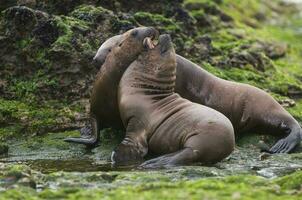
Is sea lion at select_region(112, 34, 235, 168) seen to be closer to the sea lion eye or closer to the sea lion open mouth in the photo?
the sea lion open mouth

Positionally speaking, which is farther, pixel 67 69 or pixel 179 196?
pixel 67 69

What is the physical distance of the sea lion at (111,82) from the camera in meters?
9.50

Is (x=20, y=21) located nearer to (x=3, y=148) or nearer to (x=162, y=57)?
(x=3, y=148)

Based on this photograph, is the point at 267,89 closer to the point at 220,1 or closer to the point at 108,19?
the point at 108,19

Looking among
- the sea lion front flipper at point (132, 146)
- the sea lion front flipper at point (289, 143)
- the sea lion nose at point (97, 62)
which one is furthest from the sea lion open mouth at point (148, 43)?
the sea lion front flipper at point (289, 143)

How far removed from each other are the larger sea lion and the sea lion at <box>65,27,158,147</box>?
41 centimetres

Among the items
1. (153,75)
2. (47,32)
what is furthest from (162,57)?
(47,32)

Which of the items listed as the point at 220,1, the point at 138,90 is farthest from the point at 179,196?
the point at 220,1

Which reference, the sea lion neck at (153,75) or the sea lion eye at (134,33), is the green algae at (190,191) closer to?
the sea lion neck at (153,75)

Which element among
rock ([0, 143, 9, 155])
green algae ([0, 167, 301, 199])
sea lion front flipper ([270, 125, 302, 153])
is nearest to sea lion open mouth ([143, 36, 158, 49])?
sea lion front flipper ([270, 125, 302, 153])

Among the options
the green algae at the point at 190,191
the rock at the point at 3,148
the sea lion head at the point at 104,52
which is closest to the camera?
the green algae at the point at 190,191

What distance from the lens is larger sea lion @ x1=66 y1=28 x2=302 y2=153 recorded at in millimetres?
10039

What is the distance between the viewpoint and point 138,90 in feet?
30.2

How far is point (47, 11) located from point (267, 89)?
375cm
